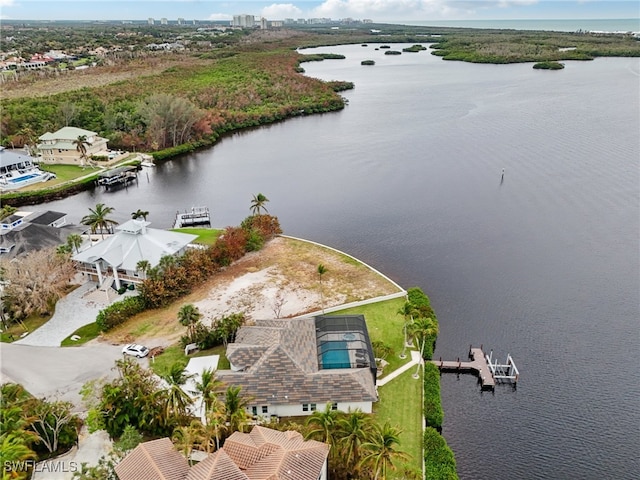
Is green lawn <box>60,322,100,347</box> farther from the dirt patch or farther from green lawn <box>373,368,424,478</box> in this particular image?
green lawn <box>373,368,424,478</box>

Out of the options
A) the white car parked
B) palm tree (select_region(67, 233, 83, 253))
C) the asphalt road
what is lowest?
the asphalt road

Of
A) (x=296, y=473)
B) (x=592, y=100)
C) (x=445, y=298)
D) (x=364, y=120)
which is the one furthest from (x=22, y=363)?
(x=592, y=100)

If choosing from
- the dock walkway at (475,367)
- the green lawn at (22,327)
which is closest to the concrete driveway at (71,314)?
the green lawn at (22,327)

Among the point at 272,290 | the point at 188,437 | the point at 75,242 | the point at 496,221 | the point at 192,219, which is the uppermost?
the point at 75,242

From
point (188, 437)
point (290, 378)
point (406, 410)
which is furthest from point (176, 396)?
point (406, 410)

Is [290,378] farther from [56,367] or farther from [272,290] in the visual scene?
[56,367]

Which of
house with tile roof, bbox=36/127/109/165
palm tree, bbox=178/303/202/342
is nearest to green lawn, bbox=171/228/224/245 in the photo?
palm tree, bbox=178/303/202/342
